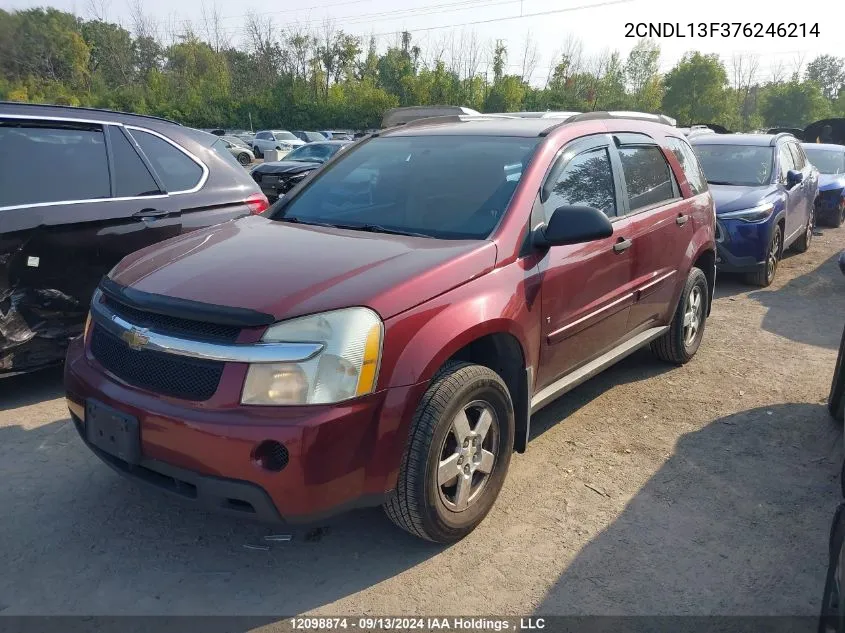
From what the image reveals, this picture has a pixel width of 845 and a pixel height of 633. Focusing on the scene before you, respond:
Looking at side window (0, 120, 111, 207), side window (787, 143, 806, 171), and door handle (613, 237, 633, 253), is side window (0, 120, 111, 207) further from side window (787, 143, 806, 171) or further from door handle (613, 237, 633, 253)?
side window (787, 143, 806, 171)

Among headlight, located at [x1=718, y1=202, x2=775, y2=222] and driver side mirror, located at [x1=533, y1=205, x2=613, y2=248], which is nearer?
driver side mirror, located at [x1=533, y1=205, x2=613, y2=248]

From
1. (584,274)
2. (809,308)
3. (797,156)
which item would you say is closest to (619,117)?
(584,274)

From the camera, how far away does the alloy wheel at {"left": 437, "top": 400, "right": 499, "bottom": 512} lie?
2.75 m

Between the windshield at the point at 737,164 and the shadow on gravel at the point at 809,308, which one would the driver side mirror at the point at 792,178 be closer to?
the windshield at the point at 737,164

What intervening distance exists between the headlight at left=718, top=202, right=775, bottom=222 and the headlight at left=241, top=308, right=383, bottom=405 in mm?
6385

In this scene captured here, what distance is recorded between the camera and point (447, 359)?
271 centimetres

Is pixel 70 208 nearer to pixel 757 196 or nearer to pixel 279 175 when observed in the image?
pixel 757 196

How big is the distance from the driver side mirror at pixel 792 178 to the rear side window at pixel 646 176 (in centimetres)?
459

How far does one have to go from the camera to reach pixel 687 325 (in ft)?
16.4

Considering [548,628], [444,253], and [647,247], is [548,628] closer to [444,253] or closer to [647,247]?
[444,253]

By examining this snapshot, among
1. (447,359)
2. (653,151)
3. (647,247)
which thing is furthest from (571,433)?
(653,151)

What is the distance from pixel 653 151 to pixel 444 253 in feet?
7.70

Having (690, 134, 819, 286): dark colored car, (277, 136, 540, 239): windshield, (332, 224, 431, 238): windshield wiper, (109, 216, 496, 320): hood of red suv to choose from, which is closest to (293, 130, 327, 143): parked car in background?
(690, 134, 819, 286): dark colored car

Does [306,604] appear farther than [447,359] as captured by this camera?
No
